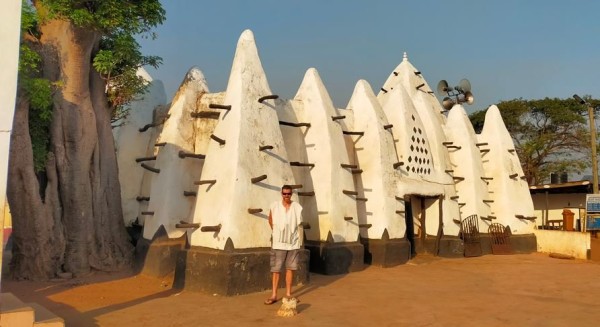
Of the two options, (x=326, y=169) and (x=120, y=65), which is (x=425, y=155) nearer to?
(x=326, y=169)

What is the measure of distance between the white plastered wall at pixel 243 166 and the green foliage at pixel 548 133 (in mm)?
25143

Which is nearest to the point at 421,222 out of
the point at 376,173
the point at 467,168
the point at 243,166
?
the point at 467,168

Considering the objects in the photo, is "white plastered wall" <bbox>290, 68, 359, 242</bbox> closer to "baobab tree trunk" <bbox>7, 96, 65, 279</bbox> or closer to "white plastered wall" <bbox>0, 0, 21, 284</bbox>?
"baobab tree trunk" <bbox>7, 96, 65, 279</bbox>

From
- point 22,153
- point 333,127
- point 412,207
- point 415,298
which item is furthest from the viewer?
point 412,207

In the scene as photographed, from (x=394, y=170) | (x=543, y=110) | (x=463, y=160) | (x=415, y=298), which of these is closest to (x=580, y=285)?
(x=415, y=298)

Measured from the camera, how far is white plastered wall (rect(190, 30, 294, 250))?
28.3ft

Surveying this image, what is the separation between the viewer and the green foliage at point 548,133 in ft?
99.6

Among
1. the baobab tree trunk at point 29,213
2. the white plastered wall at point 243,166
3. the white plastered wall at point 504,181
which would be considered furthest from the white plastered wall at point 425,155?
the baobab tree trunk at point 29,213

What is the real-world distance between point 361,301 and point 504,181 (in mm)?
11528

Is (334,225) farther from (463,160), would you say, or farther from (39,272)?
(463,160)

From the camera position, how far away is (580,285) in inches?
394

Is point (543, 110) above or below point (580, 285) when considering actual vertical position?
above

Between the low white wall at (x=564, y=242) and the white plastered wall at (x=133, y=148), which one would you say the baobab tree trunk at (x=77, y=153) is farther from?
the low white wall at (x=564, y=242)

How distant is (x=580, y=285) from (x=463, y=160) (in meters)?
7.51
